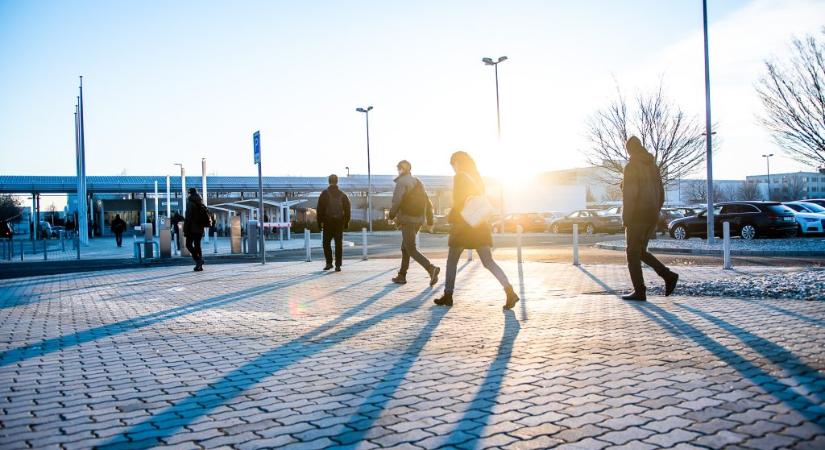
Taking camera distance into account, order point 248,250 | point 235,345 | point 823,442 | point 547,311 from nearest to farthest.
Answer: point 823,442 → point 235,345 → point 547,311 → point 248,250

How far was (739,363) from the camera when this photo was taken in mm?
4473

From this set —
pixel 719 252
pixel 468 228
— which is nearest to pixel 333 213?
pixel 468 228

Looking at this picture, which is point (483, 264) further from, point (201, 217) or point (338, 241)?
point (201, 217)

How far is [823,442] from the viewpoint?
9.70ft

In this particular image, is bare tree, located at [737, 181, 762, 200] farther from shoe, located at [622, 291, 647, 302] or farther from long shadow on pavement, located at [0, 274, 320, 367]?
long shadow on pavement, located at [0, 274, 320, 367]

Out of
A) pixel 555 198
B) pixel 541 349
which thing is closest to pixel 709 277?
pixel 541 349

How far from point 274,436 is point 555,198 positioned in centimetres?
5194

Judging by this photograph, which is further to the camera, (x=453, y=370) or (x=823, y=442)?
(x=453, y=370)

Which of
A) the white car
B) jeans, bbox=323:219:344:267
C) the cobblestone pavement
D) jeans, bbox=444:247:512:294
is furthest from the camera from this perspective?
the white car

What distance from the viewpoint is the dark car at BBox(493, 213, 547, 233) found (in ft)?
125

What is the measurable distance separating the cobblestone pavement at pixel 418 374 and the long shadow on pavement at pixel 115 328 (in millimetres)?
35

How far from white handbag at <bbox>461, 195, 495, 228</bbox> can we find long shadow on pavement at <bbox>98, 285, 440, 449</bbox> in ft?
Answer: 4.13

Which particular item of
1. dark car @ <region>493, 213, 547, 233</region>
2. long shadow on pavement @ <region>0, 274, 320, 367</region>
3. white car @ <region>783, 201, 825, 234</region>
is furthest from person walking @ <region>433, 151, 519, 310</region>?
dark car @ <region>493, 213, 547, 233</region>

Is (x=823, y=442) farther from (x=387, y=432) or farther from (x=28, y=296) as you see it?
(x=28, y=296)
